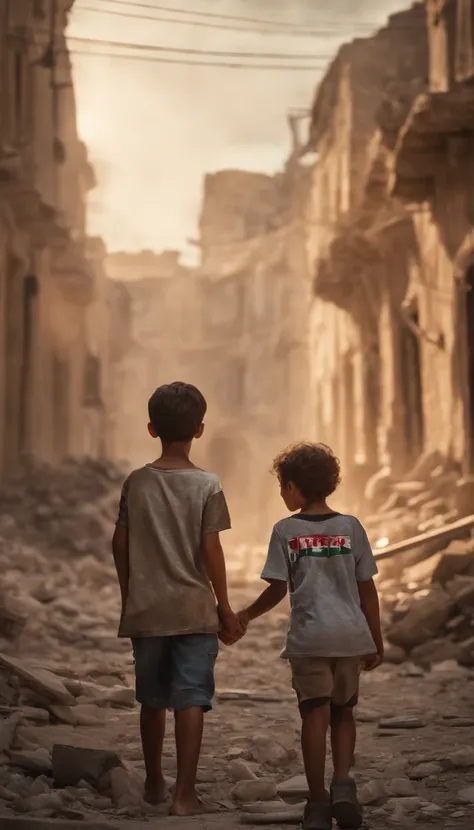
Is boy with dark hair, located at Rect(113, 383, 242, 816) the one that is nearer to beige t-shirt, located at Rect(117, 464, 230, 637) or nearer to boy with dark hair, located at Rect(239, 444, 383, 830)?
beige t-shirt, located at Rect(117, 464, 230, 637)

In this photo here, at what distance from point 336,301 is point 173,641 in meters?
19.1

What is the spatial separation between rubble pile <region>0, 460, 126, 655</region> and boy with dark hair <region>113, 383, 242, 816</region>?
3.97 meters

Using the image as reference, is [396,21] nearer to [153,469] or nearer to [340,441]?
[340,441]

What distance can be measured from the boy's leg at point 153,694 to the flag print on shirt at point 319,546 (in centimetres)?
58

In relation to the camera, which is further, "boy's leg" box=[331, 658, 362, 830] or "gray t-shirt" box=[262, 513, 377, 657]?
A: "gray t-shirt" box=[262, 513, 377, 657]

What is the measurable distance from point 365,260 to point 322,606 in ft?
52.5

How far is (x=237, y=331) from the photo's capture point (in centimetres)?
4809

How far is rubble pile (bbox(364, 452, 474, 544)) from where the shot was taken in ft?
38.5

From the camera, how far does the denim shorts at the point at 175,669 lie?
345 cm

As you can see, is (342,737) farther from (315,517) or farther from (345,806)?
(315,517)

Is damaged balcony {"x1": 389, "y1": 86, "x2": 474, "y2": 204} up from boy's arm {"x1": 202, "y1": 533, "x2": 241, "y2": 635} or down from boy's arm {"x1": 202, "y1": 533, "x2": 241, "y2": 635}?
up

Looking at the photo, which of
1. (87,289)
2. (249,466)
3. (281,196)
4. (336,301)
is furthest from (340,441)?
(281,196)

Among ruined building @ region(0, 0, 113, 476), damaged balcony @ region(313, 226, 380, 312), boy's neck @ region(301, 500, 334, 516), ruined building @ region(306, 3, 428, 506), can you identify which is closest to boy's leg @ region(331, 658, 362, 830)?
boy's neck @ region(301, 500, 334, 516)

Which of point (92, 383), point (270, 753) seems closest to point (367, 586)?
point (270, 753)
